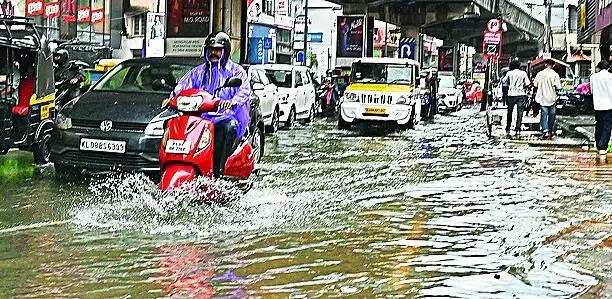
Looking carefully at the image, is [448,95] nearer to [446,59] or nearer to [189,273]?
[446,59]

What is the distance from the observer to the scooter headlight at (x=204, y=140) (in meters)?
8.51

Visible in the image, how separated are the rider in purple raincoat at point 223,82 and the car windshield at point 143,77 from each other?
2.17 meters

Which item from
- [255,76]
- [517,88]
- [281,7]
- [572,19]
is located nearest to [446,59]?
[281,7]

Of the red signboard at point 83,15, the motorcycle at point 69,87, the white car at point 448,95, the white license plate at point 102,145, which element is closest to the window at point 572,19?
the white car at point 448,95

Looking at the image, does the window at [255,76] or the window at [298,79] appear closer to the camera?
the window at [255,76]

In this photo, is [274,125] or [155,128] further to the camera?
[274,125]

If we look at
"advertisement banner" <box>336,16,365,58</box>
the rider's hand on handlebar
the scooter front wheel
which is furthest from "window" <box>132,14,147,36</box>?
the scooter front wheel

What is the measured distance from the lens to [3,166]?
41.0 feet

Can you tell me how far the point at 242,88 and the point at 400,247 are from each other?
2699 millimetres

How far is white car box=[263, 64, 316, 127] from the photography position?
23.0 meters

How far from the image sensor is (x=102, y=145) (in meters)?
10.3

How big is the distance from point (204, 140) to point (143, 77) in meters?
3.51

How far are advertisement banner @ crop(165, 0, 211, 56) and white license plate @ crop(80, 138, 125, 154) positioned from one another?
13383 millimetres

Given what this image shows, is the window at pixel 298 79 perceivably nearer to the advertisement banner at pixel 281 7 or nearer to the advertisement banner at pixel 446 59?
the advertisement banner at pixel 281 7
